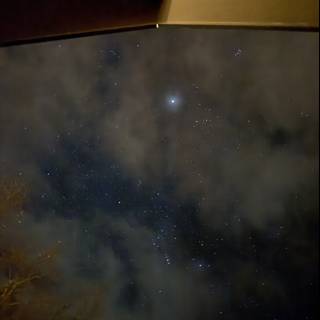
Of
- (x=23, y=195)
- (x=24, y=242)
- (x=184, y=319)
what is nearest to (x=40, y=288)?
(x=24, y=242)

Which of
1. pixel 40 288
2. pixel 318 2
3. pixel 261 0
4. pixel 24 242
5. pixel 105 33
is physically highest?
pixel 24 242

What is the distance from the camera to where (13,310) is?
11773mm

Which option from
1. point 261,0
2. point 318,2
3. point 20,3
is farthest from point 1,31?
point 318,2

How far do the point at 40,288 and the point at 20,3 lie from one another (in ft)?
45.6

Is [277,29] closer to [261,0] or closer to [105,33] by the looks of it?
[261,0]

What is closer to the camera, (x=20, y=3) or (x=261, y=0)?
(x=261, y=0)

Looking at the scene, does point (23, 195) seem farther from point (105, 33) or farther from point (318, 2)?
point (318, 2)

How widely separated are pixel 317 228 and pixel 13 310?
12233 millimetres

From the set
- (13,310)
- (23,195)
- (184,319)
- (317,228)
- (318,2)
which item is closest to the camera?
(317,228)

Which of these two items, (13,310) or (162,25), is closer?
(162,25)

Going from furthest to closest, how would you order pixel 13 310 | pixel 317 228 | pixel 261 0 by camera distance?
pixel 13 310 < pixel 261 0 < pixel 317 228

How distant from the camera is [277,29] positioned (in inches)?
56.6

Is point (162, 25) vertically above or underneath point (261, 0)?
above

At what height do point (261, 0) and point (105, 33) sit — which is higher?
point (105, 33)
